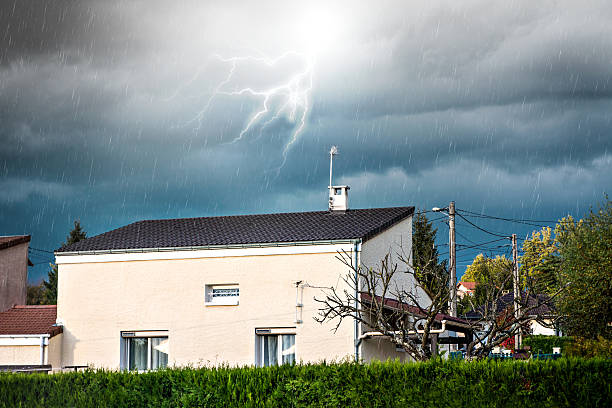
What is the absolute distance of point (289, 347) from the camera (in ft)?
68.7

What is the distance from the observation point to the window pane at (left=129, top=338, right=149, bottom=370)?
72.6ft

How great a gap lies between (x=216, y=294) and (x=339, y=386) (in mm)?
10273

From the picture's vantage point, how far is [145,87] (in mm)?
27906

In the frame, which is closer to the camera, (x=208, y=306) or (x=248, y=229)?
(x=208, y=306)

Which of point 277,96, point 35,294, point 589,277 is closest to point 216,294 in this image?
point 277,96

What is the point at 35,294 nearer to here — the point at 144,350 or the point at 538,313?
the point at 144,350

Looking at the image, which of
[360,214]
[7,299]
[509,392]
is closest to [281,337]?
[360,214]

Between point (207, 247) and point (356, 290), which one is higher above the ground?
point (207, 247)

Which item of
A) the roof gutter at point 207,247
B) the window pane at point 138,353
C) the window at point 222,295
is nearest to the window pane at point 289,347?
the window at point 222,295

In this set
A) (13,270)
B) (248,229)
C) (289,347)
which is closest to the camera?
(289,347)

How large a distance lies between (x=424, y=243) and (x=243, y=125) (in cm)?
3387

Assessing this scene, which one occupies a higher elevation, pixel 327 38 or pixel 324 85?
pixel 327 38

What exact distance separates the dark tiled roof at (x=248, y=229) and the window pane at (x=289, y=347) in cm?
291

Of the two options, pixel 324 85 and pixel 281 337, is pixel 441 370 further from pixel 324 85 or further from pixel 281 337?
pixel 324 85
